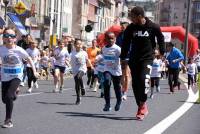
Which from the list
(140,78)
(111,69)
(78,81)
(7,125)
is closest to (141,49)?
(140,78)

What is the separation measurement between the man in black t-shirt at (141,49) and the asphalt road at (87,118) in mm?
479

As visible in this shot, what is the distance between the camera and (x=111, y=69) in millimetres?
13641

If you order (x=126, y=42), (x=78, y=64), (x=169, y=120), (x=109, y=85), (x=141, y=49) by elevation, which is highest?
(x=126, y=42)

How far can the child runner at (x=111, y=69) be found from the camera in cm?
1339

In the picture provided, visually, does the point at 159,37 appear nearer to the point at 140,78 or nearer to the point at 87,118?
the point at 140,78

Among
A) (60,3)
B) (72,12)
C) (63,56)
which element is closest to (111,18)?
(72,12)

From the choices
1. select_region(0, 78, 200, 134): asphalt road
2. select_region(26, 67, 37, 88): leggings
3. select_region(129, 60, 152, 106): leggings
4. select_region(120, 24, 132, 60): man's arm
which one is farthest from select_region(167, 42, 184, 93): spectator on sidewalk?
select_region(129, 60, 152, 106): leggings

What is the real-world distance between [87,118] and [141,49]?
1624 millimetres

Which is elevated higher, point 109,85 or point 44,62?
point 109,85

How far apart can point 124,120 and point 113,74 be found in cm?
200

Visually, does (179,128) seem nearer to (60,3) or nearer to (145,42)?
(145,42)

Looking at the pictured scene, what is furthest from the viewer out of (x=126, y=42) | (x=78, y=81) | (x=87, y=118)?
(x=78, y=81)

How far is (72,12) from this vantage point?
→ 82375 millimetres

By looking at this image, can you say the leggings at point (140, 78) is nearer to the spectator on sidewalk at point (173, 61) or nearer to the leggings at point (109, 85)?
the leggings at point (109, 85)
